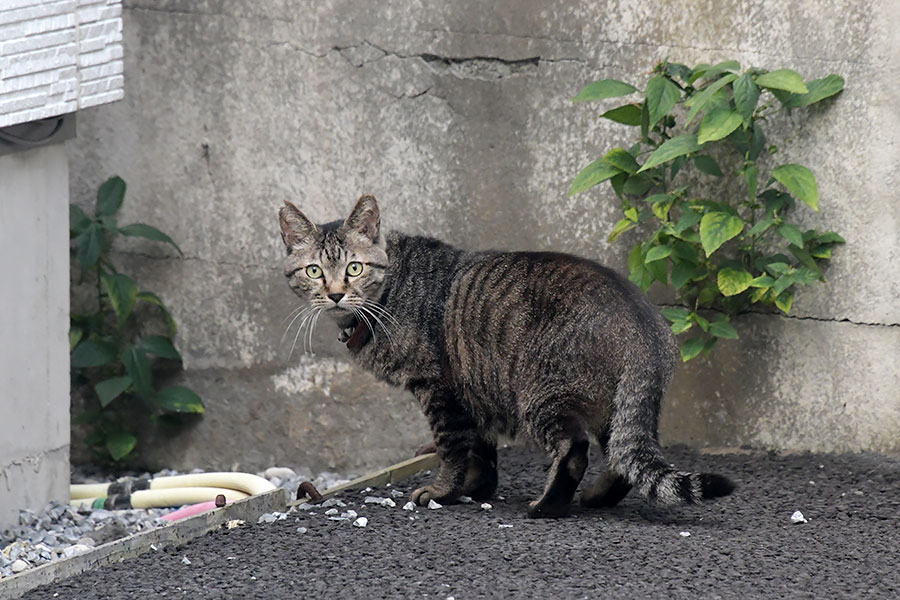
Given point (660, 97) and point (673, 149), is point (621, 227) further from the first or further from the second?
point (660, 97)

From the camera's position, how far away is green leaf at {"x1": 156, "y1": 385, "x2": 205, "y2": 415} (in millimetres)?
5227

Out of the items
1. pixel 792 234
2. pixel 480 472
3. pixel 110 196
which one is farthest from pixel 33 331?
pixel 792 234

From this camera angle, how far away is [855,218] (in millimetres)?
4215

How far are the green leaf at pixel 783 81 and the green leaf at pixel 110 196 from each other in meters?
2.89

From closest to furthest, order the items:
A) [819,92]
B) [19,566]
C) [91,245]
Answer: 1. [19,566]
2. [819,92]
3. [91,245]

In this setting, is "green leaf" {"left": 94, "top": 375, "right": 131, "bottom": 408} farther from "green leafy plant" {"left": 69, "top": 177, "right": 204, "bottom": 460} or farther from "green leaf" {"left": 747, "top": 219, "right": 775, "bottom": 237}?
"green leaf" {"left": 747, "top": 219, "right": 775, "bottom": 237}

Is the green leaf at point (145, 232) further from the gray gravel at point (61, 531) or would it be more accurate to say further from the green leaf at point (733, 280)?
the green leaf at point (733, 280)

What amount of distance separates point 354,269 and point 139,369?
175 cm

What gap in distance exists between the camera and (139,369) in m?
5.21

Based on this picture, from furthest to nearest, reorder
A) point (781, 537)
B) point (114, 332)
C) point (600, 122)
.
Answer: point (114, 332) < point (600, 122) < point (781, 537)

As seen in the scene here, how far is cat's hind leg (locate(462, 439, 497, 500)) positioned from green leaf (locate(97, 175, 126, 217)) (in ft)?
7.35

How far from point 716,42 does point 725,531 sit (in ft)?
6.29

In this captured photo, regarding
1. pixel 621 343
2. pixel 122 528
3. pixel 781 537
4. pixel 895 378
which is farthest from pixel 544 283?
pixel 122 528

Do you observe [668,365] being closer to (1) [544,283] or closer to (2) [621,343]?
(2) [621,343]
